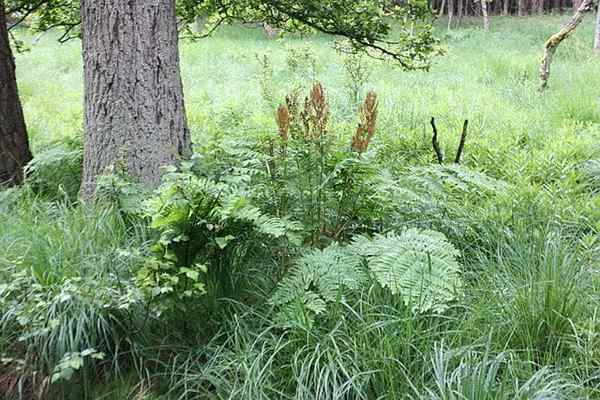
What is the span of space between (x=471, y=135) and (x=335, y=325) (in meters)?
4.48

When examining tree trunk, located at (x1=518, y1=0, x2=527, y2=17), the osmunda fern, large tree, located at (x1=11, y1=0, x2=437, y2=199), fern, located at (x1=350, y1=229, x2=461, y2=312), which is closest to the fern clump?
the osmunda fern

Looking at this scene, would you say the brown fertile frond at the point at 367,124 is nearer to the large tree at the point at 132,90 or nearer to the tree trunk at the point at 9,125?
Answer: the large tree at the point at 132,90

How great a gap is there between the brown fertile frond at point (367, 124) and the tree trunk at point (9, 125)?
3.13 m

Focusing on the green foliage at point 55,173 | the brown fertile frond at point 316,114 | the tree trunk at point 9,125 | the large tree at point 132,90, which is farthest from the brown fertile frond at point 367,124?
the tree trunk at point 9,125

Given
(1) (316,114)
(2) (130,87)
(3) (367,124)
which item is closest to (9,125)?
(2) (130,87)

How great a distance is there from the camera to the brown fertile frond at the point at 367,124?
3.23 metres

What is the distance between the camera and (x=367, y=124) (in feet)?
10.9

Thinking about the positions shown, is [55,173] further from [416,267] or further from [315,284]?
[416,267]

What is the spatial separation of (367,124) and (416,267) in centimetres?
103

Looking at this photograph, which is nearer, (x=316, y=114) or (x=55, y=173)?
(x=316, y=114)

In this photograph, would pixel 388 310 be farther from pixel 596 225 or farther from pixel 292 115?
pixel 596 225

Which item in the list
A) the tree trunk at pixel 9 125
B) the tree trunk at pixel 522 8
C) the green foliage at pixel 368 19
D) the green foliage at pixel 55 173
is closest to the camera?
the green foliage at pixel 55 173

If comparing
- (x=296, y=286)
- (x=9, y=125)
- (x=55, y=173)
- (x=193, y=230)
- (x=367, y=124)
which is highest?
(x=367, y=124)

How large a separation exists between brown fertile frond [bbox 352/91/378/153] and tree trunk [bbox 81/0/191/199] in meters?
1.31
